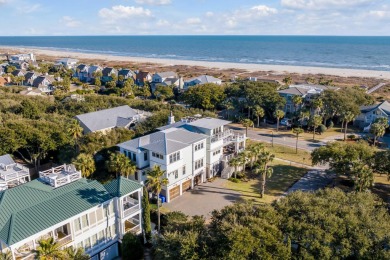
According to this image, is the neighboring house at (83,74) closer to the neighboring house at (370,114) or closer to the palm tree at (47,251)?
the neighboring house at (370,114)

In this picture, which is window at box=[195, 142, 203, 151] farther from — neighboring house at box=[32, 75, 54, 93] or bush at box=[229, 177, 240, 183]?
neighboring house at box=[32, 75, 54, 93]

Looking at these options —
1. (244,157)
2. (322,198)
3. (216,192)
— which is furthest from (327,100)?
(322,198)

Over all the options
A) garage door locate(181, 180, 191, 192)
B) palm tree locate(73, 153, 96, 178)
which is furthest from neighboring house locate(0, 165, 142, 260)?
garage door locate(181, 180, 191, 192)

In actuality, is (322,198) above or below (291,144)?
above

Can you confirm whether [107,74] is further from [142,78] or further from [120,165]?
[120,165]

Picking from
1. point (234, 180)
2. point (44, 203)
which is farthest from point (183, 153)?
point (44, 203)

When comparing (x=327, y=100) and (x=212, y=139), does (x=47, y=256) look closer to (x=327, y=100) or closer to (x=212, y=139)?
(x=212, y=139)

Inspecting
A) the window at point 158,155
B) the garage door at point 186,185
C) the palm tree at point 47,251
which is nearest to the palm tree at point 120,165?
the window at point 158,155
